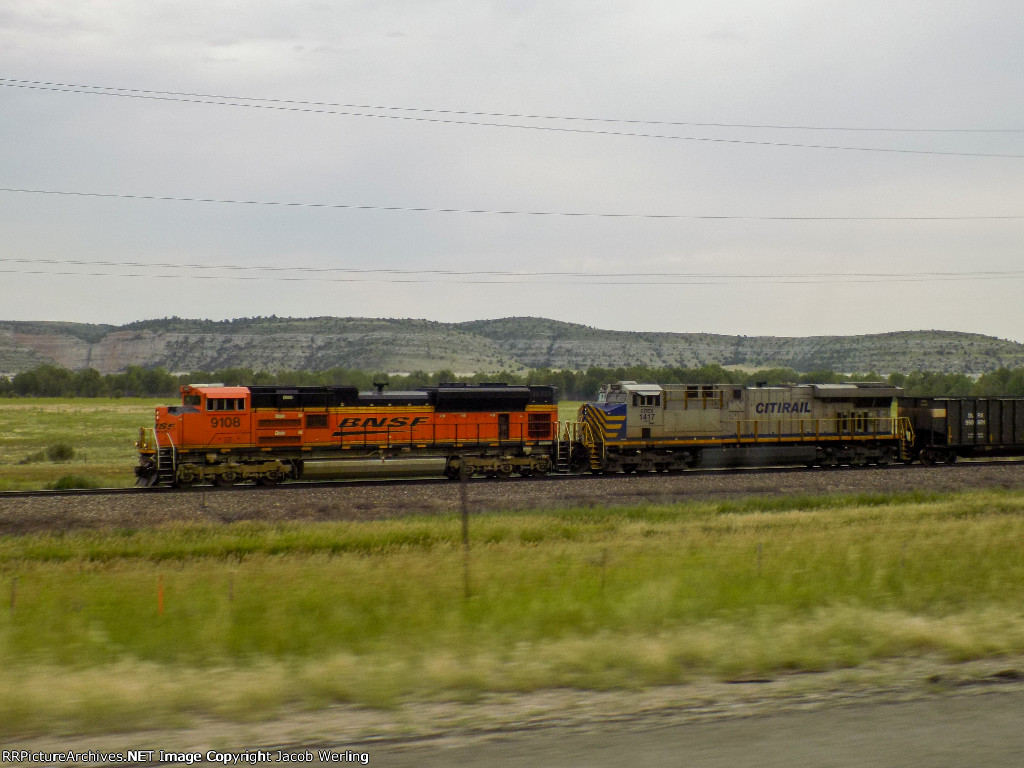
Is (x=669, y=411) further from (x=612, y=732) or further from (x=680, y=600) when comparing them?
(x=612, y=732)

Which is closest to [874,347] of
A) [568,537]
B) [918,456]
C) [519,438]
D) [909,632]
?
[918,456]

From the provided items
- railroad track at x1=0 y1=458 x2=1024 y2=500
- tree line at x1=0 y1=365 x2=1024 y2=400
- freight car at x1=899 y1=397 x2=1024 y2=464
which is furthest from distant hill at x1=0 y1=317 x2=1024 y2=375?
railroad track at x1=0 y1=458 x2=1024 y2=500

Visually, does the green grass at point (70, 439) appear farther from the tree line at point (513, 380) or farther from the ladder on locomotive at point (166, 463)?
the tree line at point (513, 380)

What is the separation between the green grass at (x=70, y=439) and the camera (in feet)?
117

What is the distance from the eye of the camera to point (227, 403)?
1113 inches

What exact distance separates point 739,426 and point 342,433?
15.6 m

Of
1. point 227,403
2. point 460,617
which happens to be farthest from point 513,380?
point 460,617

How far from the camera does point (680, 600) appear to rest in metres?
10.5

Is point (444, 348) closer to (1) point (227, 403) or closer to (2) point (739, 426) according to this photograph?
(2) point (739, 426)

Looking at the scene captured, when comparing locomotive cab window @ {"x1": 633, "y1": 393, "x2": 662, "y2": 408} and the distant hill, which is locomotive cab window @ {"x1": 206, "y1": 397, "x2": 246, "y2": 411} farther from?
the distant hill

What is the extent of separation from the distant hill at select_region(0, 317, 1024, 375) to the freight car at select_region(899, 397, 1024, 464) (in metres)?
107

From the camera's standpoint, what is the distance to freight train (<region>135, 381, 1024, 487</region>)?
28.2m

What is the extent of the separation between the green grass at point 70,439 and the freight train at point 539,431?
5.67 meters

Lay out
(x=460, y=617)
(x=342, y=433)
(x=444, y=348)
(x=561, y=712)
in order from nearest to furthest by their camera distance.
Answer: (x=561, y=712) < (x=460, y=617) < (x=342, y=433) < (x=444, y=348)
